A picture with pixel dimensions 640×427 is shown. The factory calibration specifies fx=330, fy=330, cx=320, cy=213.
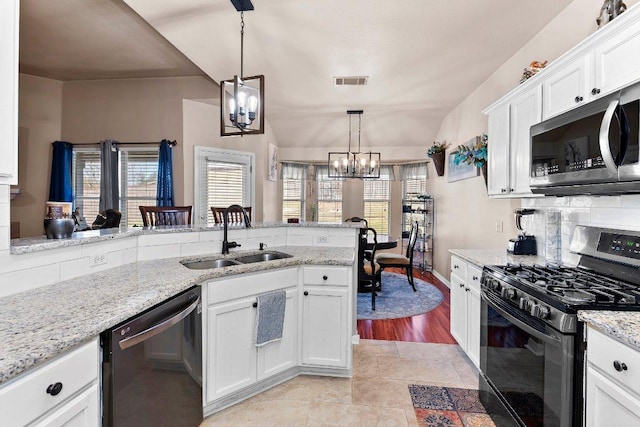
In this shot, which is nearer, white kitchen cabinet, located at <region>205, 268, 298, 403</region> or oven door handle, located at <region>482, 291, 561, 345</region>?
oven door handle, located at <region>482, 291, 561, 345</region>

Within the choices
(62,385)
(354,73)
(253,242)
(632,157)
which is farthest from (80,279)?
(354,73)

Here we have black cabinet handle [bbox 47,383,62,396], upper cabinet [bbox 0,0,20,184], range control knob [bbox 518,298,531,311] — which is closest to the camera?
black cabinet handle [bbox 47,383,62,396]

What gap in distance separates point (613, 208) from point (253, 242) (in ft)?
8.26

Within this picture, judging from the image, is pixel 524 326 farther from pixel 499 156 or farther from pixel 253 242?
pixel 253 242

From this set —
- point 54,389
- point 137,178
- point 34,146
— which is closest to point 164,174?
point 137,178

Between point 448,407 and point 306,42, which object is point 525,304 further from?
point 306,42

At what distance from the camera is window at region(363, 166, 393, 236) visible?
7492 millimetres

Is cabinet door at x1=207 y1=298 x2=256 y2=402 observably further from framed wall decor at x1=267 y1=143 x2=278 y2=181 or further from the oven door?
framed wall decor at x1=267 y1=143 x2=278 y2=181

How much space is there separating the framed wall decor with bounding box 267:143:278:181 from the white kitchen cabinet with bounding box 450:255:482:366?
4130mm

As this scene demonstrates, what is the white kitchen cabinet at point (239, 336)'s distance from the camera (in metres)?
2.00

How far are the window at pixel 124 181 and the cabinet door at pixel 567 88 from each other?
4.65 metres

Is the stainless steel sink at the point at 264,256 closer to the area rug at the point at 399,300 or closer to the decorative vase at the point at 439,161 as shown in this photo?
the area rug at the point at 399,300

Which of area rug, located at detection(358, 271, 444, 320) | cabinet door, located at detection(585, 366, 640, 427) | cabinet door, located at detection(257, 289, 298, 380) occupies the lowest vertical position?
area rug, located at detection(358, 271, 444, 320)

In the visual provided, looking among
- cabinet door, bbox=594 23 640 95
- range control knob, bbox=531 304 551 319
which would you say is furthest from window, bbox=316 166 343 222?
range control knob, bbox=531 304 551 319
